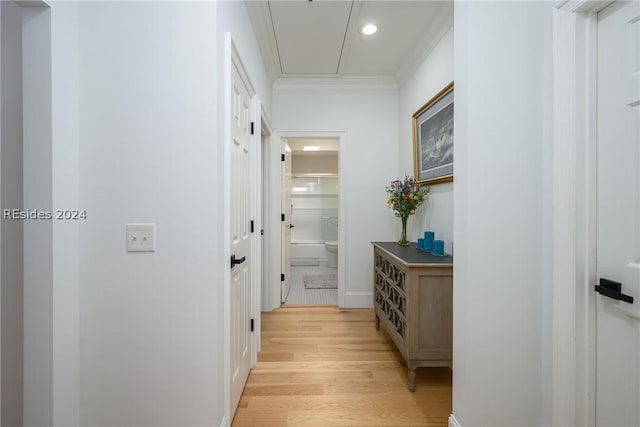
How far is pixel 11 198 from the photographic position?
3.51 ft

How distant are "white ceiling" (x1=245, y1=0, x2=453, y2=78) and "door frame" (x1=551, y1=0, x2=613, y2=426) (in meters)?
1.25

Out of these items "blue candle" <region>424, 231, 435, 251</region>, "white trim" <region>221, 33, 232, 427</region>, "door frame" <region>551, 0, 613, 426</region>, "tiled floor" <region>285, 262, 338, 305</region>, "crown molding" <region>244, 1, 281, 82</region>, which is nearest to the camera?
"door frame" <region>551, 0, 613, 426</region>

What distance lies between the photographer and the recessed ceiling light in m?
2.29

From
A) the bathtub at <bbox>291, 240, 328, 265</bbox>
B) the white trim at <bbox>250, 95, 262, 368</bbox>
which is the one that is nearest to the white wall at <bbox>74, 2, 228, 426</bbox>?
the white trim at <bbox>250, 95, 262, 368</bbox>

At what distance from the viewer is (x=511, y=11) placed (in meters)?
1.24

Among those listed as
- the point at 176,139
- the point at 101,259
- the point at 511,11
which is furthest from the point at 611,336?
the point at 101,259

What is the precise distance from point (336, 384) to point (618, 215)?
1.76m

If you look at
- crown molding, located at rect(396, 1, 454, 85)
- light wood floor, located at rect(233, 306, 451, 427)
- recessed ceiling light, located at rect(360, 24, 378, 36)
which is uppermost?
recessed ceiling light, located at rect(360, 24, 378, 36)

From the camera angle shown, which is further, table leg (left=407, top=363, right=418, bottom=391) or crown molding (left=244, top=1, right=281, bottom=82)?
crown molding (left=244, top=1, right=281, bottom=82)

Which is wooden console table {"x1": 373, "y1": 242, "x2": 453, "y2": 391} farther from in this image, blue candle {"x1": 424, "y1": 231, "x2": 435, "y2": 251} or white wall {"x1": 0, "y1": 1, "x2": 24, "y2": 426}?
white wall {"x1": 0, "y1": 1, "x2": 24, "y2": 426}

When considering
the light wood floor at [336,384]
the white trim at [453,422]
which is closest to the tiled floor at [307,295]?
the light wood floor at [336,384]

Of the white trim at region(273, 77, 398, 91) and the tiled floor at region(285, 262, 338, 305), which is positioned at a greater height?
the white trim at region(273, 77, 398, 91)

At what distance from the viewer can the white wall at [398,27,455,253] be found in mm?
2176

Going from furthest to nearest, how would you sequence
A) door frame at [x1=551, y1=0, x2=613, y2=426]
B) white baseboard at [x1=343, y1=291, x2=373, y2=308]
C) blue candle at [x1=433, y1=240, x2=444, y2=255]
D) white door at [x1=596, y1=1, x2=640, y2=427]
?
white baseboard at [x1=343, y1=291, x2=373, y2=308], blue candle at [x1=433, y1=240, x2=444, y2=255], door frame at [x1=551, y1=0, x2=613, y2=426], white door at [x1=596, y1=1, x2=640, y2=427]
